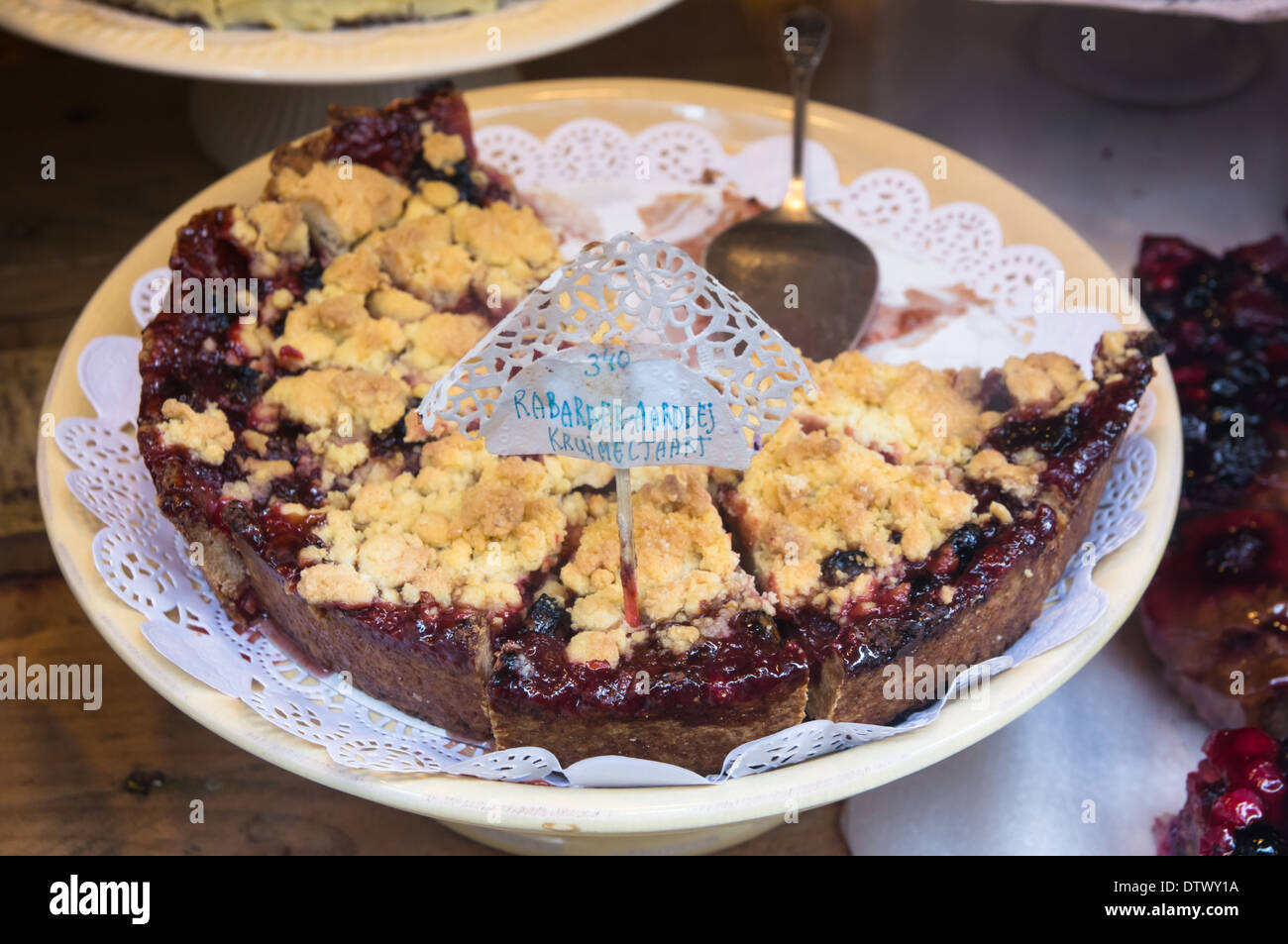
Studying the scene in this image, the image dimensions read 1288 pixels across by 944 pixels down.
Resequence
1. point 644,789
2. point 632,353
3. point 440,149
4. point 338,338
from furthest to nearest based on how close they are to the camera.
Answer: point 440,149, point 338,338, point 644,789, point 632,353

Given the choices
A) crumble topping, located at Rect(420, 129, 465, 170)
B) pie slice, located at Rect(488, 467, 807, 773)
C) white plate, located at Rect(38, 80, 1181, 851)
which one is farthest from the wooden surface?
crumble topping, located at Rect(420, 129, 465, 170)

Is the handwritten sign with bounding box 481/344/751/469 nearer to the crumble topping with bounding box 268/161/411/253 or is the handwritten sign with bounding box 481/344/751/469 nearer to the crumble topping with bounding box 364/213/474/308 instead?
the crumble topping with bounding box 364/213/474/308

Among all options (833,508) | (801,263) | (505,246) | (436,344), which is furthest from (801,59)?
(833,508)

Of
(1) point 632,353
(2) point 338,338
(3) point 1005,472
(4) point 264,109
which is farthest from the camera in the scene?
(4) point 264,109

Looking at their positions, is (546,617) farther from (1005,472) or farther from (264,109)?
(264,109)

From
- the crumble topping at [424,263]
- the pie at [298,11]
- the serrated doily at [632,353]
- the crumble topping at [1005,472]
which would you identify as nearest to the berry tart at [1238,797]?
the crumble topping at [1005,472]

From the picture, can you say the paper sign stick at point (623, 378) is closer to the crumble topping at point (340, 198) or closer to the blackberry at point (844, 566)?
the blackberry at point (844, 566)
